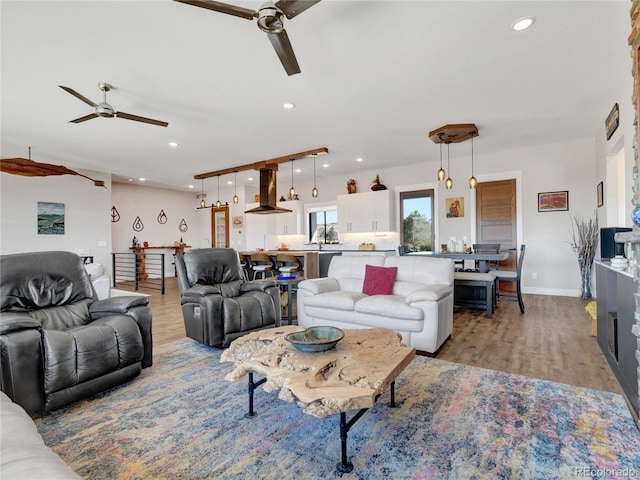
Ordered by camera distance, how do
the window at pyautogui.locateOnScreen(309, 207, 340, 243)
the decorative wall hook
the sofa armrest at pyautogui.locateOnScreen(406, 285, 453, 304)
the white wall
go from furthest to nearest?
the decorative wall hook → the window at pyautogui.locateOnScreen(309, 207, 340, 243) → the white wall → the sofa armrest at pyautogui.locateOnScreen(406, 285, 453, 304)

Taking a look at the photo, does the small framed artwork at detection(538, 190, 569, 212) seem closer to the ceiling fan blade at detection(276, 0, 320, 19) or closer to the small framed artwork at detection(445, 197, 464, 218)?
the small framed artwork at detection(445, 197, 464, 218)

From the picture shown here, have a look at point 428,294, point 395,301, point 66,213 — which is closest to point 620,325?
point 428,294

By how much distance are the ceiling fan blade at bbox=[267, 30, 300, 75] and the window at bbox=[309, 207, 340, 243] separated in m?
6.39

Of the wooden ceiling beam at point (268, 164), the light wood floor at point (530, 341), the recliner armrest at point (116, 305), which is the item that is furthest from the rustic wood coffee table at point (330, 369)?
the wooden ceiling beam at point (268, 164)

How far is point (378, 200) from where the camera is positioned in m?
7.73

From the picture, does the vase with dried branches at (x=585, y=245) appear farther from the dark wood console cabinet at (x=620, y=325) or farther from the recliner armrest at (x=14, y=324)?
the recliner armrest at (x=14, y=324)

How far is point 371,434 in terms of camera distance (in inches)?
72.9

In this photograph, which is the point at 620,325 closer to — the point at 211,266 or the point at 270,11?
the point at 270,11

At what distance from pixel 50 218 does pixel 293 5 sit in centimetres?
763

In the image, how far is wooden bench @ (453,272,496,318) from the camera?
4594 mm

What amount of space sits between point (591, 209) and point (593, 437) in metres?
5.31

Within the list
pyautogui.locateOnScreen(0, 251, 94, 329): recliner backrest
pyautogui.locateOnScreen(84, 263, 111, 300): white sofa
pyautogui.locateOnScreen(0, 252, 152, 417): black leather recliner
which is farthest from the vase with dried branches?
pyautogui.locateOnScreen(84, 263, 111, 300): white sofa

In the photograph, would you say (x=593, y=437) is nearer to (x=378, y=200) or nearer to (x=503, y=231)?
(x=503, y=231)

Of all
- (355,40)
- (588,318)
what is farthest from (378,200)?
(355,40)
